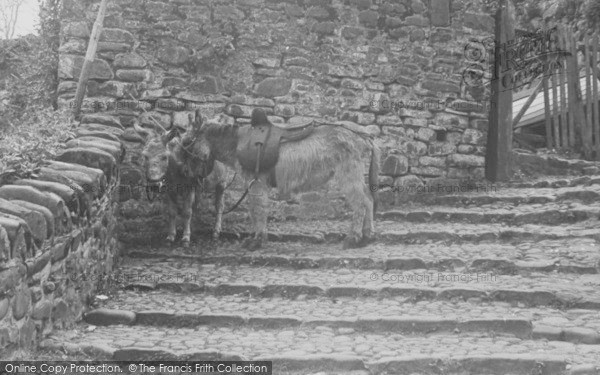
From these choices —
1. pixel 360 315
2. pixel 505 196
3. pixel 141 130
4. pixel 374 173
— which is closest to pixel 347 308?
pixel 360 315

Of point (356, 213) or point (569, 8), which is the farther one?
point (569, 8)

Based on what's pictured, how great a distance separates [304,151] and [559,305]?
3198 millimetres

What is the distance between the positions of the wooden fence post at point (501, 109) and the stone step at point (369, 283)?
354cm

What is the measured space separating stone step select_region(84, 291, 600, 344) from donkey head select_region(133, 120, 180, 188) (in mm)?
1547

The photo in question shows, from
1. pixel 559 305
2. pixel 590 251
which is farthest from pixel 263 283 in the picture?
pixel 590 251

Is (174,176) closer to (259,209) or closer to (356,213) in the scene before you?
(259,209)

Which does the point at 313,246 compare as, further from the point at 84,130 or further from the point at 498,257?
the point at 84,130

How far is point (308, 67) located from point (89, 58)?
111 inches

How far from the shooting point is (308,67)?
8.75 m

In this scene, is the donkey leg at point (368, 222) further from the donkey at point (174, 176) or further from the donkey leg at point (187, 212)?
the donkey leg at point (187, 212)

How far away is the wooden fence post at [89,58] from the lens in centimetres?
751

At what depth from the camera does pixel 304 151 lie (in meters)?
7.48

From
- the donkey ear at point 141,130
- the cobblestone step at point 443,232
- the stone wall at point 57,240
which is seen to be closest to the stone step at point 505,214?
the cobblestone step at point 443,232
